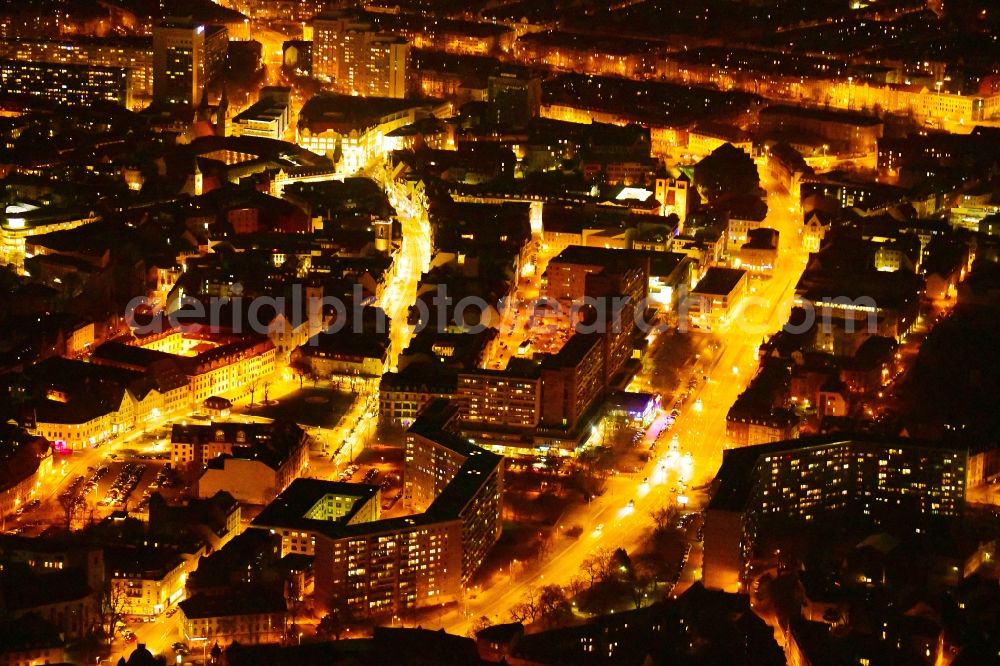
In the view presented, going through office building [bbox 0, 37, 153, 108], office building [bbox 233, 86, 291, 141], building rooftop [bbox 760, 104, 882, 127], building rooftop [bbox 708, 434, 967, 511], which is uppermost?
office building [bbox 0, 37, 153, 108]

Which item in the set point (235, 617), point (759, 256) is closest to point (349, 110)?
point (759, 256)

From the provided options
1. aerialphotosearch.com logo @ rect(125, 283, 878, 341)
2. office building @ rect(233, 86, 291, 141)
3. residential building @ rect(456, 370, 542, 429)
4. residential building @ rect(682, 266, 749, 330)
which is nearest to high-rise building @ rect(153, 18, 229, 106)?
office building @ rect(233, 86, 291, 141)

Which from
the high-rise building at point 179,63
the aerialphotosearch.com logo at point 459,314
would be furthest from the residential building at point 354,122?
the aerialphotosearch.com logo at point 459,314

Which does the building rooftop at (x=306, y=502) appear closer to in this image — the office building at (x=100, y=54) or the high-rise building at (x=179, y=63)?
the high-rise building at (x=179, y=63)

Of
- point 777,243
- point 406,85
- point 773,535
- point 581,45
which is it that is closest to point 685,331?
point 777,243

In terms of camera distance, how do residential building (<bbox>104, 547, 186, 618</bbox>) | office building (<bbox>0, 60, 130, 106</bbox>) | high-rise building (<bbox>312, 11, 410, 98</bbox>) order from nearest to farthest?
residential building (<bbox>104, 547, 186, 618</bbox>) < office building (<bbox>0, 60, 130, 106</bbox>) < high-rise building (<bbox>312, 11, 410, 98</bbox>)

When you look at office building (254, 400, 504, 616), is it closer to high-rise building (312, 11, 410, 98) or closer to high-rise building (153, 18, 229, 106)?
high-rise building (153, 18, 229, 106)
